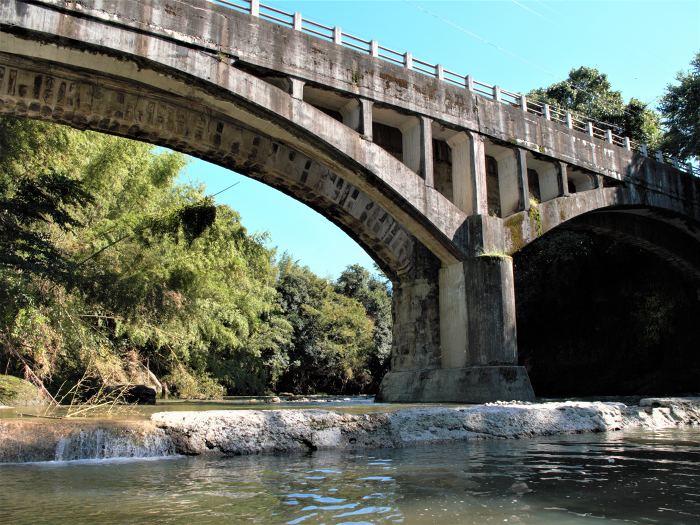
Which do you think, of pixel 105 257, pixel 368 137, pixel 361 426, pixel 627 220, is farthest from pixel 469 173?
pixel 361 426

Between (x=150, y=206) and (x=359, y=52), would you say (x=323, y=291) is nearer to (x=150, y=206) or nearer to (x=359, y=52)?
(x=150, y=206)

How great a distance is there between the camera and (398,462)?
5.85 m

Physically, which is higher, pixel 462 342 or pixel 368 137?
pixel 368 137

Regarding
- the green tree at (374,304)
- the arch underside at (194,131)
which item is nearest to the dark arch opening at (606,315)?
the arch underside at (194,131)

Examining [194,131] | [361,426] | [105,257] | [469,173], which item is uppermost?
[194,131]

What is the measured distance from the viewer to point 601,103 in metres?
33.2

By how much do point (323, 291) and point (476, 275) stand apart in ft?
94.0

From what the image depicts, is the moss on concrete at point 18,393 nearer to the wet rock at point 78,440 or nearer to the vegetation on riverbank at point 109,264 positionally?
the vegetation on riverbank at point 109,264

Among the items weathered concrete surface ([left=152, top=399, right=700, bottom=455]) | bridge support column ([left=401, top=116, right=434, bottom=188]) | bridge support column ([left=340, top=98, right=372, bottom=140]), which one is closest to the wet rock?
weathered concrete surface ([left=152, top=399, right=700, bottom=455])

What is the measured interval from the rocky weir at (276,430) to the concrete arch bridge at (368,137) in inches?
206

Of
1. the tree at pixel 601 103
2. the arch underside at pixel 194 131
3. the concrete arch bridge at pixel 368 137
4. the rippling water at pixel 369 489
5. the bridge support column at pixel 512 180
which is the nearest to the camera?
the rippling water at pixel 369 489

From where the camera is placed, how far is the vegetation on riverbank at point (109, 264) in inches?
470

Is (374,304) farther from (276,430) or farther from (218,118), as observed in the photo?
(276,430)

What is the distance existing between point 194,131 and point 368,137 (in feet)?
12.7
